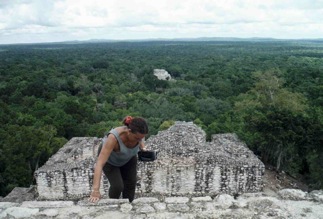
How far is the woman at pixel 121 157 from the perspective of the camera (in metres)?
3.64

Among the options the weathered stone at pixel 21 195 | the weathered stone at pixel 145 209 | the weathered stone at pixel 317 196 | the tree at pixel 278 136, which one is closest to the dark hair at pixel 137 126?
the weathered stone at pixel 145 209

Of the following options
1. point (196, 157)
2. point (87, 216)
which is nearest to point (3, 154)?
point (196, 157)

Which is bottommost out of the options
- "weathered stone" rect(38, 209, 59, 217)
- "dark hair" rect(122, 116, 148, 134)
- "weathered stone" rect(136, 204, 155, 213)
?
"weathered stone" rect(136, 204, 155, 213)

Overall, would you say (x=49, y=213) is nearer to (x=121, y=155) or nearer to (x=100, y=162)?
(x=100, y=162)

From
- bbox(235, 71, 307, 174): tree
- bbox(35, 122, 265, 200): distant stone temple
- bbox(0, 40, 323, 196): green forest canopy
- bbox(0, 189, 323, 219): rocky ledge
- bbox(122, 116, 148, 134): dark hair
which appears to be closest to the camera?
bbox(122, 116, 148, 134): dark hair

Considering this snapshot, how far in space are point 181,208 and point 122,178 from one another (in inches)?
36.2

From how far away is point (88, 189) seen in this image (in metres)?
9.31

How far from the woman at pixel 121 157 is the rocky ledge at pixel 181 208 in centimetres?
26

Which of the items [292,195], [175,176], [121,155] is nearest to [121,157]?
[121,155]

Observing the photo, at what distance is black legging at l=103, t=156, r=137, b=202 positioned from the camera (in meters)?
4.15

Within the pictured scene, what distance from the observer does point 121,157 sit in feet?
13.2

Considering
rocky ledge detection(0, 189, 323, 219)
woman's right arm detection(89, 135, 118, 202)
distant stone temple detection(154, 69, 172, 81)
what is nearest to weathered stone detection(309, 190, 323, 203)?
rocky ledge detection(0, 189, 323, 219)

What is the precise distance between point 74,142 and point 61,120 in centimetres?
778

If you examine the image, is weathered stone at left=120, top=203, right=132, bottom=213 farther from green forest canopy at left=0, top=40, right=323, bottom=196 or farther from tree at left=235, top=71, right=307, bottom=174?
tree at left=235, top=71, right=307, bottom=174
